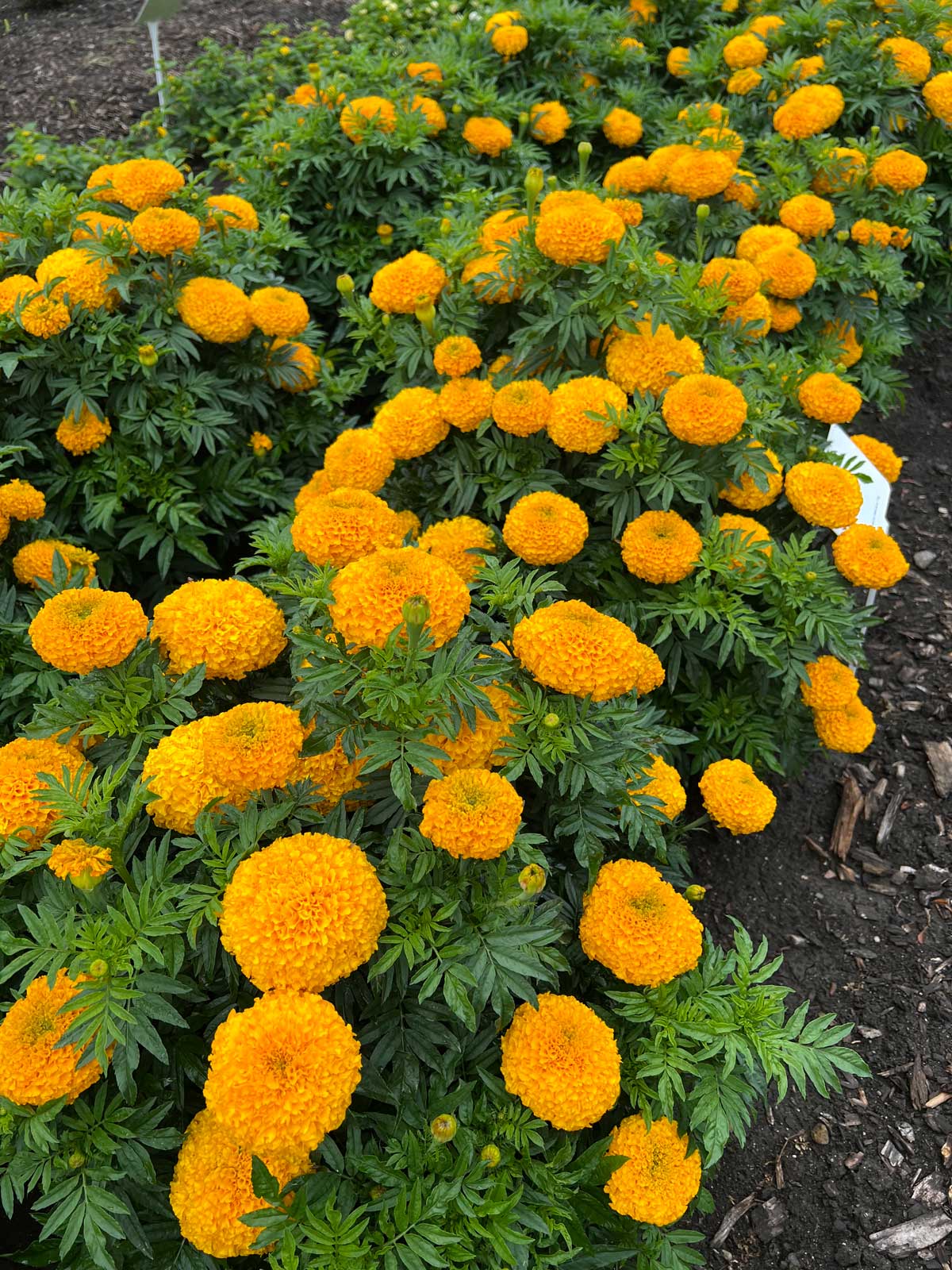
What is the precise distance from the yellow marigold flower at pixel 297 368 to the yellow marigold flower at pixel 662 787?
87.3 inches

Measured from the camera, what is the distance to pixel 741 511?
307cm

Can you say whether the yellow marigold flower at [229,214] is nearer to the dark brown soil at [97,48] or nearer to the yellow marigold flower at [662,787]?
the yellow marigold flower at [662,787]

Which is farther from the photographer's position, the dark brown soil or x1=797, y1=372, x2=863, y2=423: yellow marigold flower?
the dark brown soil

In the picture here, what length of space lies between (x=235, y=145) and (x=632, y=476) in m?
4.81

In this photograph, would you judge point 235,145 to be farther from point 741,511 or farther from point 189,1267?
point 189,1267

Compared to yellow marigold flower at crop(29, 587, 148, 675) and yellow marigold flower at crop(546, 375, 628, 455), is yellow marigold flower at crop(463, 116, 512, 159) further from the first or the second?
yellow marigold flower at crop(29, 587, 148, 675)

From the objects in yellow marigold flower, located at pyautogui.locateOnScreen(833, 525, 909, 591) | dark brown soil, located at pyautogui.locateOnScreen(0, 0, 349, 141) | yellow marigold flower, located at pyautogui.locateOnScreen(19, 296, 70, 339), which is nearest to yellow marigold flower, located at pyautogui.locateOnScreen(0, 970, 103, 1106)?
yellow marigold flower, located at pyautogui.locateOnScreen(19, 296, 70, 339)

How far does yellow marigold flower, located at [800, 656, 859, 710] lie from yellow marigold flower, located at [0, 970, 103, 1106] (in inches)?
85.0

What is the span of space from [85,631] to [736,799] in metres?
1.72

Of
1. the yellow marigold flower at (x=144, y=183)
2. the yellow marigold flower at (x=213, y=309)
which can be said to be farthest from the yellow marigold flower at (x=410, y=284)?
the yellow marigold flower at (x=144, y=183)

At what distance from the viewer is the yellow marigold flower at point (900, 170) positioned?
411 centimetres

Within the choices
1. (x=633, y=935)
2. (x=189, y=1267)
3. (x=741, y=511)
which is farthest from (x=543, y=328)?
(x=189, y=1267)

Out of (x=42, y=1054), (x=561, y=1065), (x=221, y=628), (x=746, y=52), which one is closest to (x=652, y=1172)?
(x=561, y=1065)

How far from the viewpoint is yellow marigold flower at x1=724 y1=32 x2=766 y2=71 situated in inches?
190
